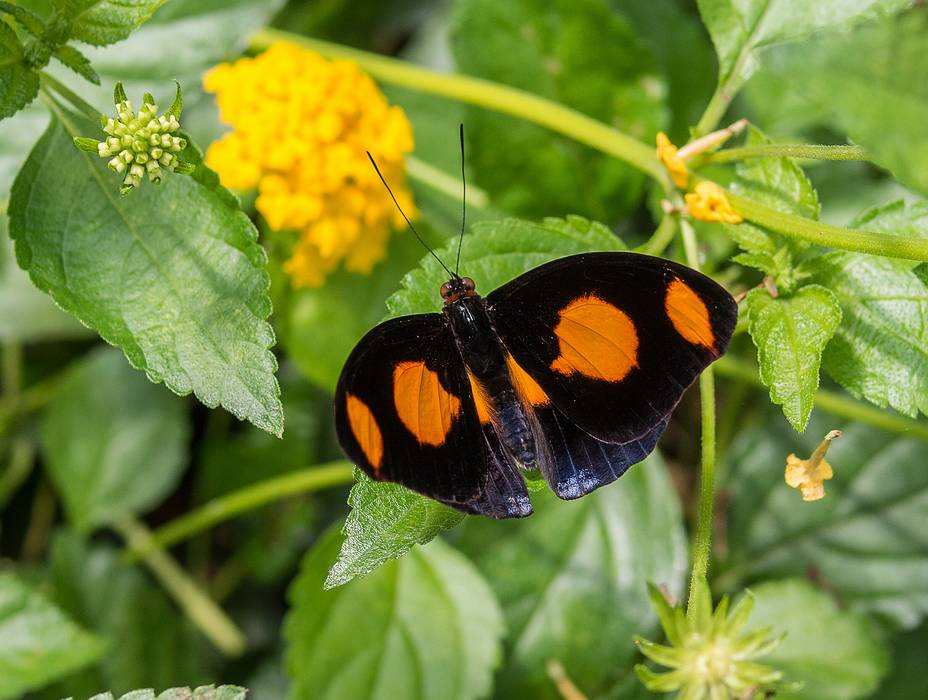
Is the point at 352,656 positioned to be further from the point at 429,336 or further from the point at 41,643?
the point at 429,336

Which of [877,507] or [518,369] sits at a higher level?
[518,369]

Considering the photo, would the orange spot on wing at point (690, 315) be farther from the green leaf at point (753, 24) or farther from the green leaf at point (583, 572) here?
the green leaf at point (583, 572)

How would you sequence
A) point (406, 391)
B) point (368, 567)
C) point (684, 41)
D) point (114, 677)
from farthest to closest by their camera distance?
point (684, 41), point (114, 677), point (406, 391), point (368, 567)

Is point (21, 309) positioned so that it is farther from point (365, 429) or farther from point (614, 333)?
point (614, 333)

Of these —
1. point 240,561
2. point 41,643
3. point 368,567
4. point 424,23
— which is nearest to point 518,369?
point 368,567

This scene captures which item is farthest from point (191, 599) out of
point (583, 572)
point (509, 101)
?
point (509, 101)

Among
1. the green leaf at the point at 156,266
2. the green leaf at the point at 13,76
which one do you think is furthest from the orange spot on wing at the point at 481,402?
the green leaf at the point at 13,76

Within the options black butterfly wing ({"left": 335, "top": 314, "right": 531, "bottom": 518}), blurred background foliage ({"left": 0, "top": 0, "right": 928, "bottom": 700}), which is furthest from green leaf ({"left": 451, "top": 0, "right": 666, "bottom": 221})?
black butterfly wing ({"left": 335, "top": 314, "right": 531, "bottom": 518})
